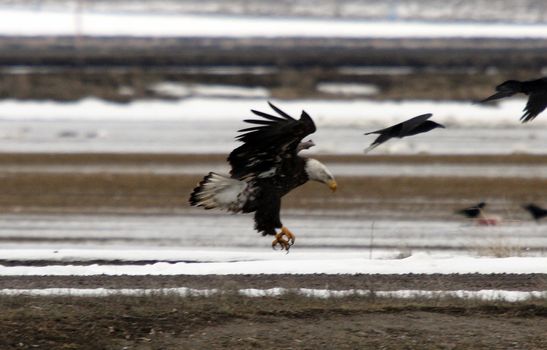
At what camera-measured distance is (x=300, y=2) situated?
3819 inches

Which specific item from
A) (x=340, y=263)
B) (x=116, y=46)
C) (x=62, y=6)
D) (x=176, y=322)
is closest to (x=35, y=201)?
(x=340, y=263)

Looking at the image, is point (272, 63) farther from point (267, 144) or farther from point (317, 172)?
point (267, 144)

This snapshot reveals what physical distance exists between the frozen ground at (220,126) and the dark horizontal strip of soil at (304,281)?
1300 cm

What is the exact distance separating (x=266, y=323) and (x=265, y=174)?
7.23 feet

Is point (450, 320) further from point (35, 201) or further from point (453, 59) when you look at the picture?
point (453, 59)

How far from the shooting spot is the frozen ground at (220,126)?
2355 cm

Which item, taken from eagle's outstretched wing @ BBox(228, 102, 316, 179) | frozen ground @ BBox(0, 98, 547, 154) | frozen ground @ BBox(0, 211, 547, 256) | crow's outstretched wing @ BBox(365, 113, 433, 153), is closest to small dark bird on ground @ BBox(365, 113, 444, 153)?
crow's outstretched wing @ BBox(365, 113, 433, 153)

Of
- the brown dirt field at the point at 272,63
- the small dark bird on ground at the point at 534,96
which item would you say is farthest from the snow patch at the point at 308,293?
the brown dirt field at the point at 272,63

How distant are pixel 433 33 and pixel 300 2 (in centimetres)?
3161

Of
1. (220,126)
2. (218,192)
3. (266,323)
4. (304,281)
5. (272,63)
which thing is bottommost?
(266,323)

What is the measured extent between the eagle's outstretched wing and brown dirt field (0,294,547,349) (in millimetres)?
1344

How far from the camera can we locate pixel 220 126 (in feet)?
93.5

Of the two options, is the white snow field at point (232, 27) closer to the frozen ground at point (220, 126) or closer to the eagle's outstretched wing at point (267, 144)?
the frozen ground at point (220, 126)

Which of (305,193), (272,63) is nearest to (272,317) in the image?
(305,193)
